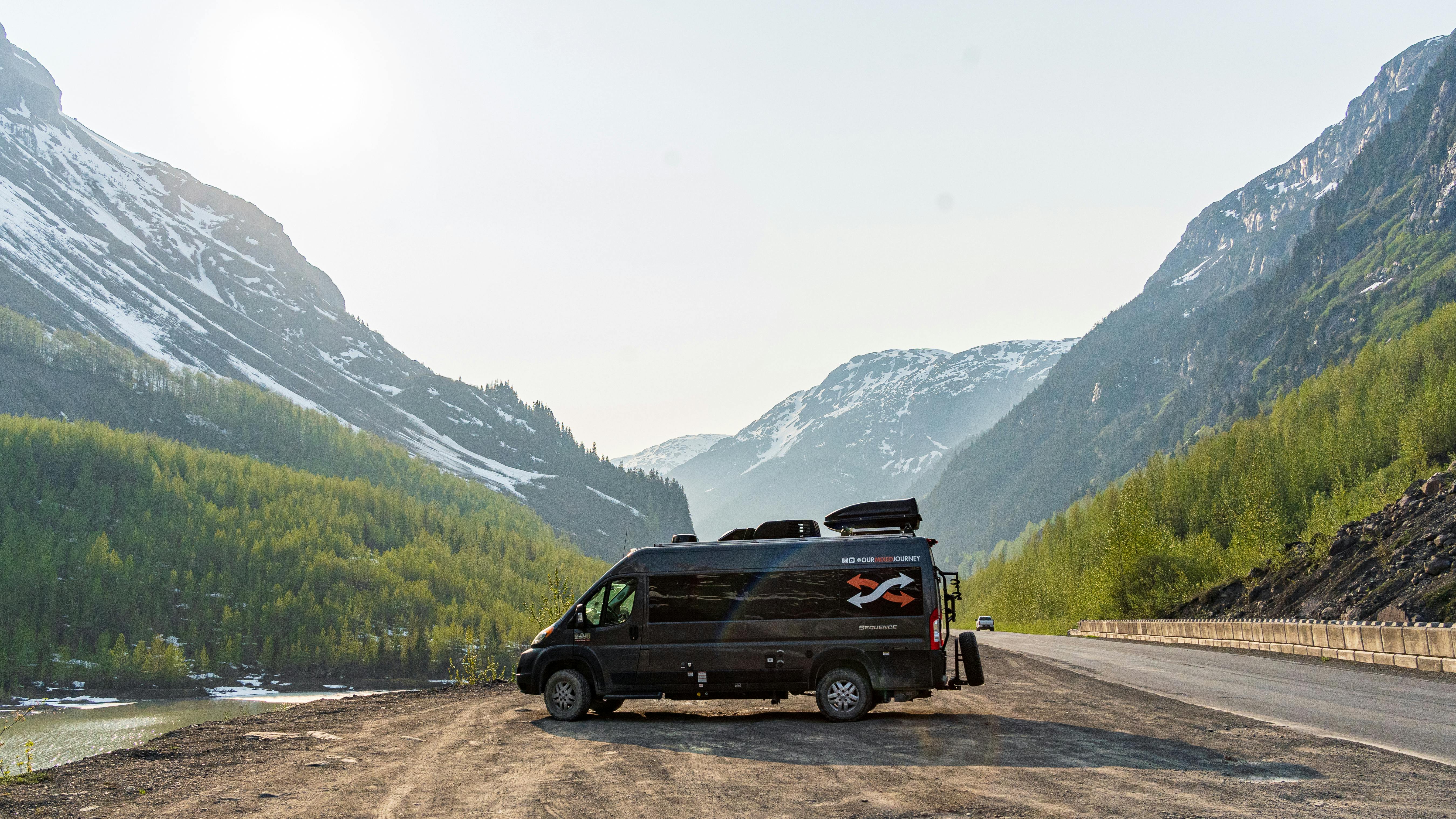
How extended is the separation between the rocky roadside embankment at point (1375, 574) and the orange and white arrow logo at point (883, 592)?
2339 cm

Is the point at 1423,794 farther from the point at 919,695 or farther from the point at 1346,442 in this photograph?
A: the point at 1346,442

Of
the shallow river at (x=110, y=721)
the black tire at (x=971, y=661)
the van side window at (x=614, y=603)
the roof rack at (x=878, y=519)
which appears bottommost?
the shallow river at (x=110, y=721)

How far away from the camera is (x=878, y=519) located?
1895 cm

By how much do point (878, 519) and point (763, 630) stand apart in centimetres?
316

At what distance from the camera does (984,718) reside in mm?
17469

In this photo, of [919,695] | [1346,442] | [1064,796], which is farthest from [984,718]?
[1346,442]

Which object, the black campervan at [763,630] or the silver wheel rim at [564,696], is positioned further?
the silver wheel rim at [564,696]

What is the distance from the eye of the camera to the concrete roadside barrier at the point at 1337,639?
81.3ft

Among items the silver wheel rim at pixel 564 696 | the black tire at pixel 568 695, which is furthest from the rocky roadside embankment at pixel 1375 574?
the silver wheel rim at pixel 564 696

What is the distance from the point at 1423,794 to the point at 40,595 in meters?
140

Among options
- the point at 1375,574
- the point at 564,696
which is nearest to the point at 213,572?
the point at 1375,574

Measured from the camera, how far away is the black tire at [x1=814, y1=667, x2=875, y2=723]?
56.8 feet

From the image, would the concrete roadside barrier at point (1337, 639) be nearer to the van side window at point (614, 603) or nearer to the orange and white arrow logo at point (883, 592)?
the orange and white arrow logo at point (883, 592)

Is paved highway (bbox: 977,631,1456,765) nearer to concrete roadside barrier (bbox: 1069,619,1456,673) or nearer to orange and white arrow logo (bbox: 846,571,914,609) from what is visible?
concrete roadside barrier (bbox: 1069,619,1456,673)
